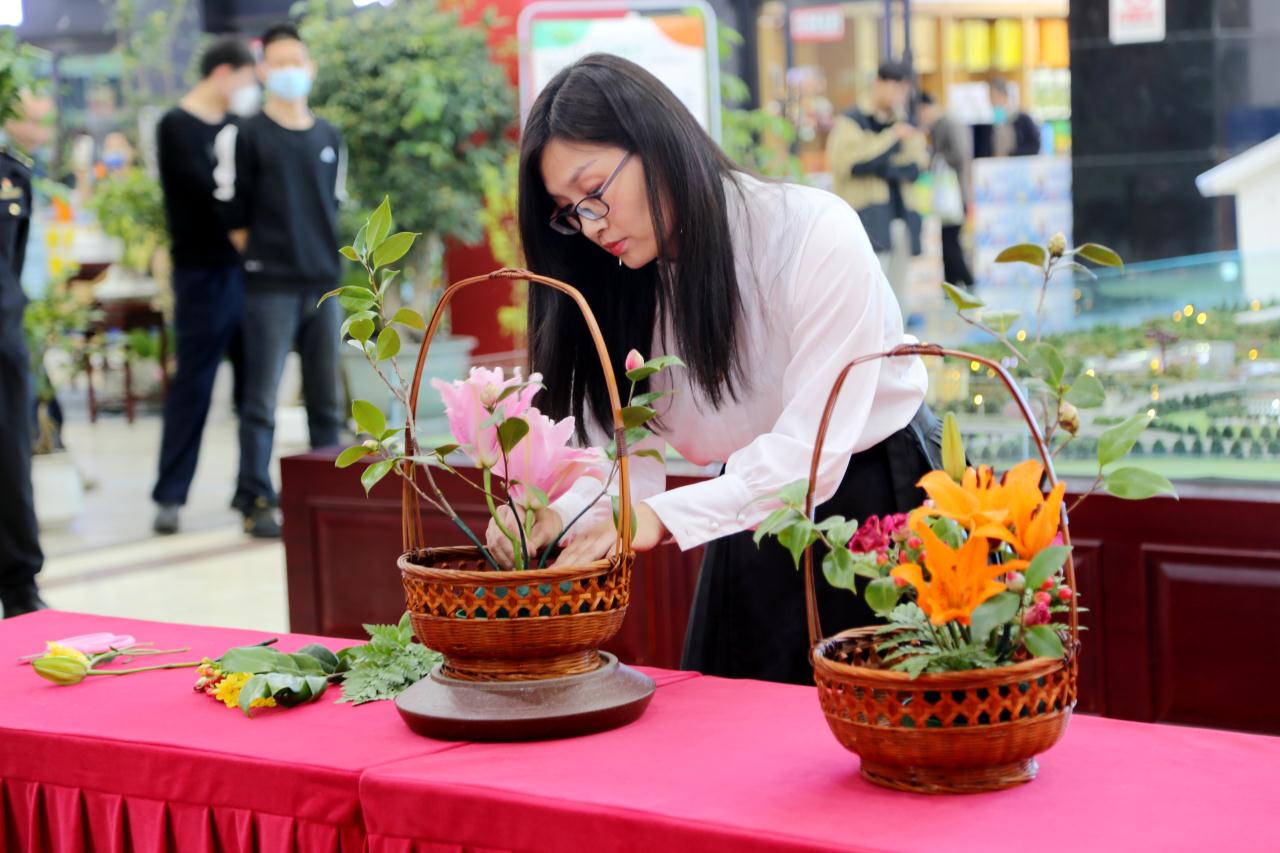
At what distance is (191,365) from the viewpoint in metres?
5.81

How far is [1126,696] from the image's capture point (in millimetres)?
2656

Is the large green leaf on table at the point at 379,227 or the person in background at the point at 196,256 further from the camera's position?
the person in background at the point at 196,256

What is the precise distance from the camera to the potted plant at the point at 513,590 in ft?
4.95

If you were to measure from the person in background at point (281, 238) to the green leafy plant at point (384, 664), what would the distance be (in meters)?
3.84

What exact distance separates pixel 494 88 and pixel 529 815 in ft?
22.1

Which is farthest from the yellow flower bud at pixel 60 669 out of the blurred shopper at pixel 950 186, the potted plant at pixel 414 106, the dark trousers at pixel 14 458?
the blurred shopper at pixel 950 186

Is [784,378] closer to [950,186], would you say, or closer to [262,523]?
[262,523]

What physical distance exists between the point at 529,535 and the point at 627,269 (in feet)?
1.54

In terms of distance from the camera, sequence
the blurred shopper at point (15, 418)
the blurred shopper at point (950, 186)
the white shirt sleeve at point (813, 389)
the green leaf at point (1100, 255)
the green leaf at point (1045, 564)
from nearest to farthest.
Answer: the green leaf at point (1045, 564)
the green leaf at point (1100, 255)
the white shirt sleeve at point (813, 389)
the blurred shopper at point (15, 418)
the blurred shopper at point (950, 186)

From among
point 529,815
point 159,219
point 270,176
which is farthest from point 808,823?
point 159,219

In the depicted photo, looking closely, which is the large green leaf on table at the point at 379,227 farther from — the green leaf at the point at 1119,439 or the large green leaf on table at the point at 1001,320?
the green leaf at the point at 1119,439

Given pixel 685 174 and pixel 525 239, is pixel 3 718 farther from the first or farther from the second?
pixel 685 174

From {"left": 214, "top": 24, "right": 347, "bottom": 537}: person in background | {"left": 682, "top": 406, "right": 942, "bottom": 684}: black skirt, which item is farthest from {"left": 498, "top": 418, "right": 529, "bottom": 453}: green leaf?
{"left": 214, "top": 24, "right": 347, "bottom": 537}: person in background

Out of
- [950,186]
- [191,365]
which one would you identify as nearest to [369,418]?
[191,365]
